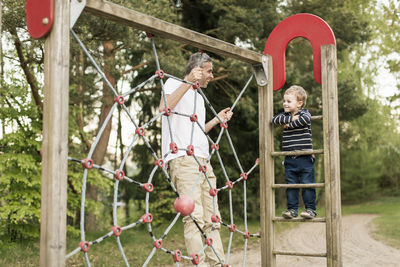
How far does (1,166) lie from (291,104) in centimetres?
386

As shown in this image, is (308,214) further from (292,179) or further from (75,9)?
(75,9)

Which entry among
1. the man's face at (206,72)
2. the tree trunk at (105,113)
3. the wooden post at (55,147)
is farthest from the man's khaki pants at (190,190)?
the tree trunk at (105,113)

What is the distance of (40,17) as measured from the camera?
217 centimetres

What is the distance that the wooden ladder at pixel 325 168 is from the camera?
10.4 feet

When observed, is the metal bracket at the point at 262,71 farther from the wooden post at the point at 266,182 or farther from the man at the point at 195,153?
the man at the point at 195,153

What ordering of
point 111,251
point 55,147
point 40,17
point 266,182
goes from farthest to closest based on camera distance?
point 111,251 → point 266,182 → point 40,17 → point 55,147

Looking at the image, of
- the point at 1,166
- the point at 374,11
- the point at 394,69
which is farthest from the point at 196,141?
the point at 394,69

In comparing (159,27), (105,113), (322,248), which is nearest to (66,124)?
(159,27)

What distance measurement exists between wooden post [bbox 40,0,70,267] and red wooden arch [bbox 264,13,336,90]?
1.96m

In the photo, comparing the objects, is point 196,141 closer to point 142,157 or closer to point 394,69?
point 142,157

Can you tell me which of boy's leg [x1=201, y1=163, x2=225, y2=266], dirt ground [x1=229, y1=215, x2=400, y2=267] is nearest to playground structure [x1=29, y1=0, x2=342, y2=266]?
boy's leg [x1=201, y1=163, x2=225, y2=266]

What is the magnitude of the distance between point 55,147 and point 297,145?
1.87 meters

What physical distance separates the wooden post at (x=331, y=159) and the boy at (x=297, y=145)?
122 millimetres

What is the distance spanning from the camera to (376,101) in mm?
13430
